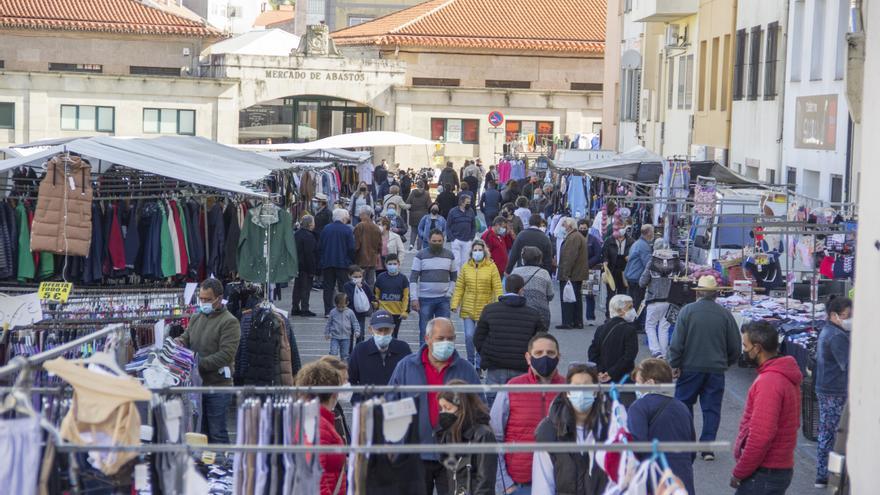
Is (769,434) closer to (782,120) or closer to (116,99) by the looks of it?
(782,120)

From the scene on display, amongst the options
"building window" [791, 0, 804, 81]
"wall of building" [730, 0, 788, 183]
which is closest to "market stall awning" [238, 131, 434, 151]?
"wall of building" [730, 0, 788, 183]

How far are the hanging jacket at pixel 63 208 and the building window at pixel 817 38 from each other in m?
13.8

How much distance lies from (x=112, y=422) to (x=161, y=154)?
9.21m

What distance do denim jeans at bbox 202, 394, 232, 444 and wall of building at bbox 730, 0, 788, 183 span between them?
50.9ft

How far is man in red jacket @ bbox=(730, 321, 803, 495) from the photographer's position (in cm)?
919

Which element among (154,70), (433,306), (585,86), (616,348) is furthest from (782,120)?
(154,70)

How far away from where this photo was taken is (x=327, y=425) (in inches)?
342

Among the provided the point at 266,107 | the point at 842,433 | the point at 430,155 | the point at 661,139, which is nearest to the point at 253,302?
the point at 842,433

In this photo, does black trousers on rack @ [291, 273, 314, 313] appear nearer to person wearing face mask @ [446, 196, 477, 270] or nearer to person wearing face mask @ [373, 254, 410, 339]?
person wearing face mask @ [446, 196, 477, 270]

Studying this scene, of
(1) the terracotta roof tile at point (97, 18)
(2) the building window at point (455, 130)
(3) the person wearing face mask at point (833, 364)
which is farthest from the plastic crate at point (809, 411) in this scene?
(1) the terracotta roof tile at point (97, 18)

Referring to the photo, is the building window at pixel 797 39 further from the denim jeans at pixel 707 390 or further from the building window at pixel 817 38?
the denim jeans at pixel 707 390

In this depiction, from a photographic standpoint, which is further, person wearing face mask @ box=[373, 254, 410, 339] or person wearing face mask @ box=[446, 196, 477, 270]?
person wearing face mask @ box=[446, 196, 477, 270]

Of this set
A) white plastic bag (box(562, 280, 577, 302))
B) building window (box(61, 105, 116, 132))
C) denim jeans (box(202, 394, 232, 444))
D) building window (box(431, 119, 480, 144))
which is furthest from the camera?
building window (box(431, 119, 480, 144))

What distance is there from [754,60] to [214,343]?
18.2 metres
